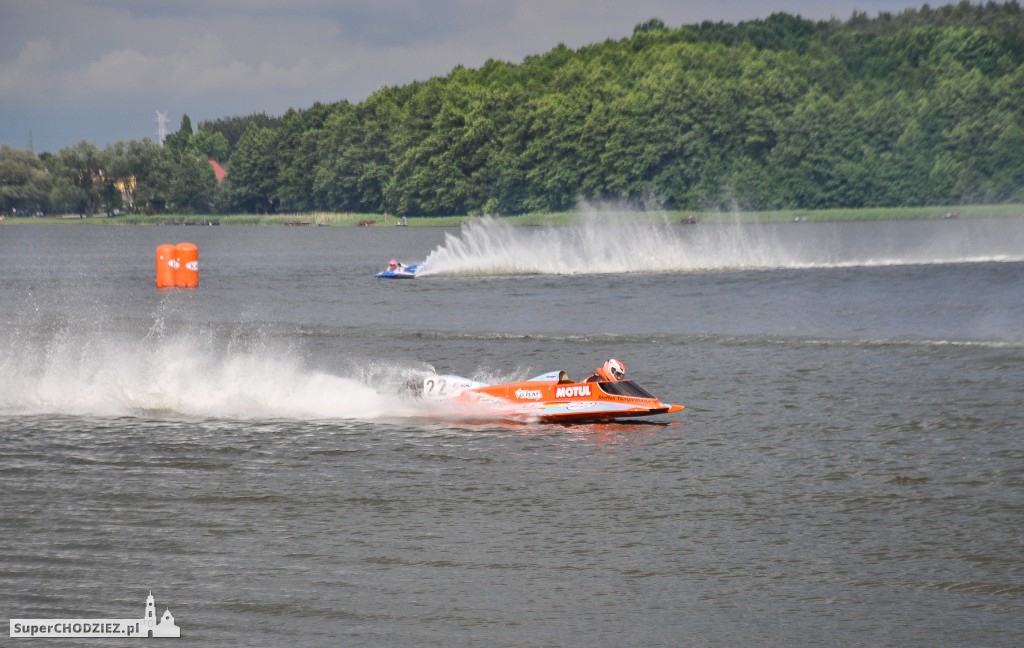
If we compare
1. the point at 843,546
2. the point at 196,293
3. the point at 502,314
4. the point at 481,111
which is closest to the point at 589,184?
the point at 481,111

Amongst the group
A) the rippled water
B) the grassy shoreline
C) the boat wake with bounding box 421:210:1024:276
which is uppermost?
the grassy shoreline

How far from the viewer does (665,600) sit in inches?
547

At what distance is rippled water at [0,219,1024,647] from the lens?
13.5 metres

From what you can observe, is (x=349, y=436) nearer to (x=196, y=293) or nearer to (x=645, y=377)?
(x=645, y=377)

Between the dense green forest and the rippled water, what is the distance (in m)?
103

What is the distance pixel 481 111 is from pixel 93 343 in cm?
12745

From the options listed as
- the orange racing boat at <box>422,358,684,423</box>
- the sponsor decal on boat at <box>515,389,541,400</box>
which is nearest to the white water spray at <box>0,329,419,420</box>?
the orange racing boat at <box>422,358,684,423</box>

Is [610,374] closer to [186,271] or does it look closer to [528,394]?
[528,394]

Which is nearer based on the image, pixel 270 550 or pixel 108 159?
pixel 270 550

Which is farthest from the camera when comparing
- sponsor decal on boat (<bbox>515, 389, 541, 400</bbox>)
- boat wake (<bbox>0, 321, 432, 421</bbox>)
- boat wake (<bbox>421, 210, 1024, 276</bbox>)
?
boat wake (<bbox>421, 210, 1024, 276</bbox>)

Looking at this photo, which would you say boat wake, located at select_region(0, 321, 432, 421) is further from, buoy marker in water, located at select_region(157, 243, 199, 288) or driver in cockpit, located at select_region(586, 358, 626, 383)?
buoy marker in water, located at select_region(157, 243, 199, 288)

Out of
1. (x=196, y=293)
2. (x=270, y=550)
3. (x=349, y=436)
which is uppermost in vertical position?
(x=196, y=293)

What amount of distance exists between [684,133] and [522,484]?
5128 inches

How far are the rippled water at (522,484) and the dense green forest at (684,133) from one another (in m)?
103
